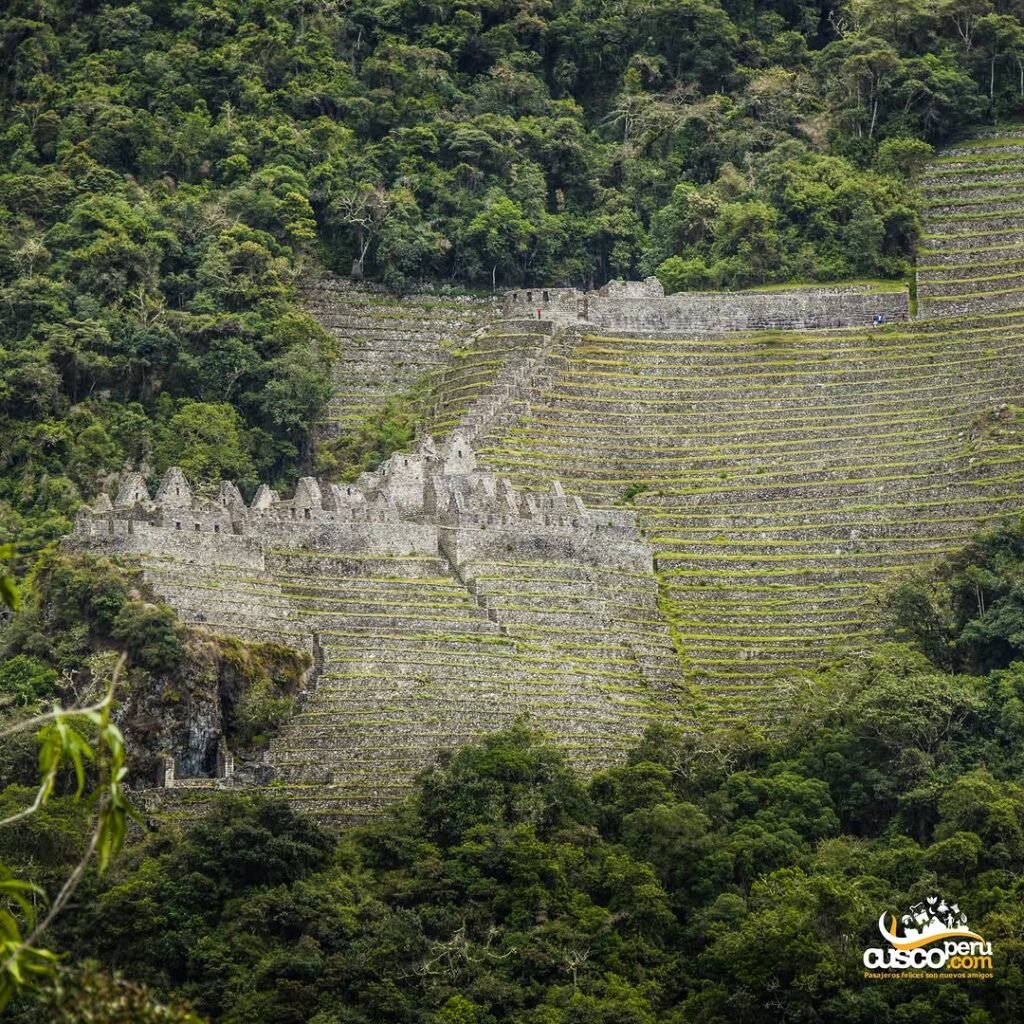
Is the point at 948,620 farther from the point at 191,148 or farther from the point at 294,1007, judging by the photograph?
the point at 191,148

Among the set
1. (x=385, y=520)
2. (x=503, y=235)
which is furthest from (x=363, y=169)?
(x=385, y=520)

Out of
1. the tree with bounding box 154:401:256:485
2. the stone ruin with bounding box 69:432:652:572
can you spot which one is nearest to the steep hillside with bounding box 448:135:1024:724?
the stone ruin with bounding box 69:432:652:572

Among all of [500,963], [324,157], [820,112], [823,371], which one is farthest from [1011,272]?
[500,963]

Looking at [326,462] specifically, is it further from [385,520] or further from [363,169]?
[363,169]

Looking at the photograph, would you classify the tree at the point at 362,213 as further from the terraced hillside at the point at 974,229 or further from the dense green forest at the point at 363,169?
the terraced hillside at the point at 974,229

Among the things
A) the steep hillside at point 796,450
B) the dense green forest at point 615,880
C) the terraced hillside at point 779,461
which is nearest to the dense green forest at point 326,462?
the dense green forest at point 615,880

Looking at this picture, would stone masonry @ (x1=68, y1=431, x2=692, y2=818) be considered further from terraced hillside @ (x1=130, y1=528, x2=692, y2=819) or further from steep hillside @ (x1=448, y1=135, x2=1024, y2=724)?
steep hillside @ (x1=448, y1=135, x2=1024, y2=724)
